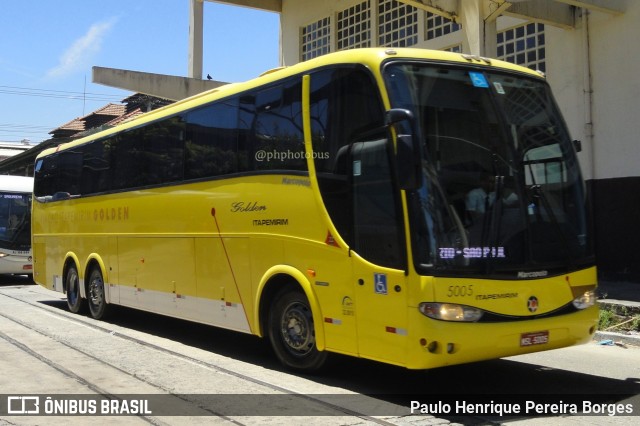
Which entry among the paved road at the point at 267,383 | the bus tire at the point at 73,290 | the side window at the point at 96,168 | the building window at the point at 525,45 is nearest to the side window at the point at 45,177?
the side window at the point at 96,168

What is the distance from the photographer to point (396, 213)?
6184mm

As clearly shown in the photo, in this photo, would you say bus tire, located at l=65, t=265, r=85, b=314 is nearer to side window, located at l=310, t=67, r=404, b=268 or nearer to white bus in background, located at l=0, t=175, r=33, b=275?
white bus in background, located at l=0, t=175, r=33, b=275

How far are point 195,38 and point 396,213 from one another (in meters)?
18.5

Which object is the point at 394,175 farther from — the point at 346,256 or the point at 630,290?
the point at 630,290

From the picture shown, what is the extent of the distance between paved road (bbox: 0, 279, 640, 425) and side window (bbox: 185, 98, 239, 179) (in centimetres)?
251

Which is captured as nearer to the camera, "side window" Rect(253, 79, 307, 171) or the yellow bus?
the yellow bus

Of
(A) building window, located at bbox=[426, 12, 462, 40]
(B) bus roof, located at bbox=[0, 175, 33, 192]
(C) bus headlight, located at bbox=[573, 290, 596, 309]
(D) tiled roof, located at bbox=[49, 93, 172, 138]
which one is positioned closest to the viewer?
(C) bus headlight, located at bbox=[573, 290, 596, 309]

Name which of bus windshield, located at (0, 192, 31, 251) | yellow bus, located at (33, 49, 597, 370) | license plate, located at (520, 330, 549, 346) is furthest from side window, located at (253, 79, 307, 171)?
bus windshield, located at (0, 192, 31, 251)

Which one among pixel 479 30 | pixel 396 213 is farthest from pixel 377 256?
pixel 479 30

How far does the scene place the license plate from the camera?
20.6ft

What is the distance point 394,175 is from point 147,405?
319 centimetres

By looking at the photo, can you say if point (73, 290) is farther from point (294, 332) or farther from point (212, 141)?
point (294, 332)

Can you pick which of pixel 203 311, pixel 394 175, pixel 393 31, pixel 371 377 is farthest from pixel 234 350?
pixel 393 31

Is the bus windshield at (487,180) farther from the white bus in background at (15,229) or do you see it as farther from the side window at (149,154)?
the white bus in background at (15,229)
